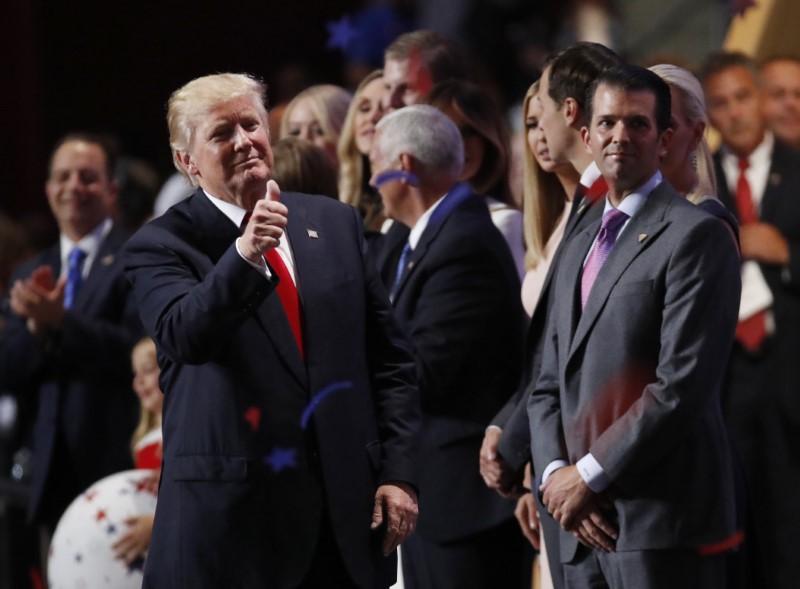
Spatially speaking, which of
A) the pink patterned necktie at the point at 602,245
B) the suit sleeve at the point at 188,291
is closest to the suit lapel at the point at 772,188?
the pink patterned necktie at the point at 602,245

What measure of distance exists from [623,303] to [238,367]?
926mm

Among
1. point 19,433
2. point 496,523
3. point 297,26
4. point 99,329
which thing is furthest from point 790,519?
point 297,26

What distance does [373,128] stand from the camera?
19.1 feet

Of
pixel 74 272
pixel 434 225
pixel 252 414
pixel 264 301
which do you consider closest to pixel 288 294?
pixel 264 301

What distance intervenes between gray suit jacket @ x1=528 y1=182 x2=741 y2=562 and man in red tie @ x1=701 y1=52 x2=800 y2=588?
266cm

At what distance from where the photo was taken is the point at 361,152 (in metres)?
5.90

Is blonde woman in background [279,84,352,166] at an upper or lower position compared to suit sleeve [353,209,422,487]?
upper

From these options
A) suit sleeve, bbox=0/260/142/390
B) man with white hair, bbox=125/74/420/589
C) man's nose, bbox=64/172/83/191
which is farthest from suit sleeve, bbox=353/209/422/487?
man's nose, bbox=64/172/83/191

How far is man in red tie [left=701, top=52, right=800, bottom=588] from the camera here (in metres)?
6.52

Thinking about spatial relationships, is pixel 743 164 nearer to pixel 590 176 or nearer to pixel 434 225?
pixel 434 225

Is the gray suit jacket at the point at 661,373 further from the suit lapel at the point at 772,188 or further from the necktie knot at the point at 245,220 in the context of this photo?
the suit lapel at the point at 772,188

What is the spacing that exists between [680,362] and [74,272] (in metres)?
3.39

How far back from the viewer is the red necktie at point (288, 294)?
3.78 m

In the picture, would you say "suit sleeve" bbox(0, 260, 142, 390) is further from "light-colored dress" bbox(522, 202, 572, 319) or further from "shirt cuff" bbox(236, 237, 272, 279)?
"shirt cuff" bbox(236, 237, 272, 279)
